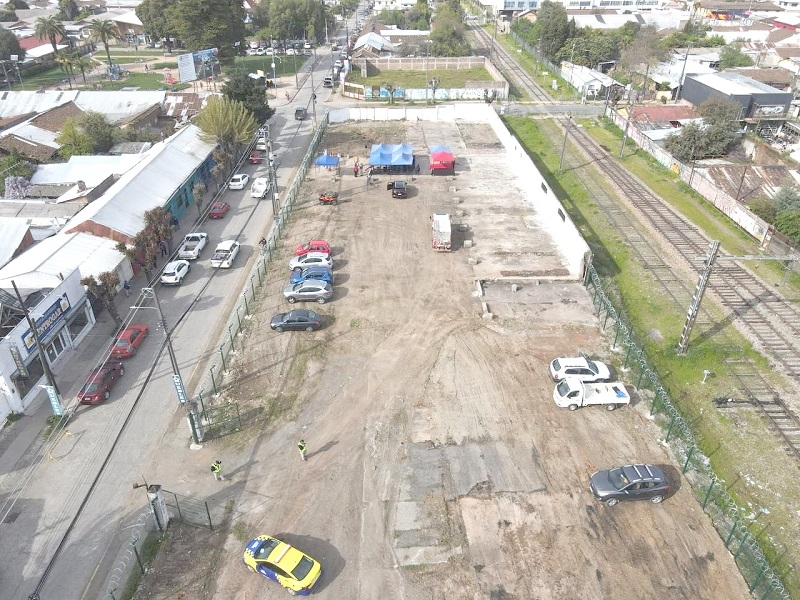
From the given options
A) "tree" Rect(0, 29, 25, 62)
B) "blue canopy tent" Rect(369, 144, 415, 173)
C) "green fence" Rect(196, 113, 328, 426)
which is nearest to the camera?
"green fence" Rect(196, 113, 328, 426)

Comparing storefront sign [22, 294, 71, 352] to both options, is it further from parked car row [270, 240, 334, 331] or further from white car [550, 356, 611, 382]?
white car [550, 356, 611, 382]

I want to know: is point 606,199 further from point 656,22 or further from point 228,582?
point 656,22

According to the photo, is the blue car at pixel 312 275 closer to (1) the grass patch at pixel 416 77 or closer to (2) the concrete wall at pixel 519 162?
(2) the concrete wall at pixel 519 162

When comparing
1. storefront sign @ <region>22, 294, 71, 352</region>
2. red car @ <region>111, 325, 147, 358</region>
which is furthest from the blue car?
storefront sign @ <region>22, 294, 71, 352</region>

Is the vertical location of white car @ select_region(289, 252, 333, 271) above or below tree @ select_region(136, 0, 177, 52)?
below

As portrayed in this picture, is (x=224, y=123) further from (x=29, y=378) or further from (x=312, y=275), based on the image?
(x=29, y=378)

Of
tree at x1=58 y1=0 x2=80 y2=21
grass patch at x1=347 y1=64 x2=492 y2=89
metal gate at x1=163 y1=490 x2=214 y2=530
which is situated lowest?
metal gate at x1=163 y1=490 x2=214 y2=530
